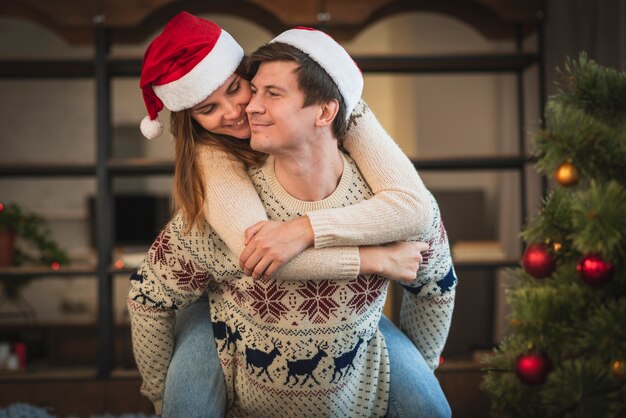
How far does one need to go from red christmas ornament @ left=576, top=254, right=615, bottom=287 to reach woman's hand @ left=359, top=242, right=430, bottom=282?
1.41 ft

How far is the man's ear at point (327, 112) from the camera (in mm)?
1672

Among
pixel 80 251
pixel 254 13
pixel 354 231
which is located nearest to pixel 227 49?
pixel 354 231

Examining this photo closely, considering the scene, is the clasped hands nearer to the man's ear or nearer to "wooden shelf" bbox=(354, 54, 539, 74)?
the man's ear

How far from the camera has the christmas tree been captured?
1.32 m

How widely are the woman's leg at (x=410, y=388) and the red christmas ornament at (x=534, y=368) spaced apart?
0.39 metres

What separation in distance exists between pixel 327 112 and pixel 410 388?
2.13 ft

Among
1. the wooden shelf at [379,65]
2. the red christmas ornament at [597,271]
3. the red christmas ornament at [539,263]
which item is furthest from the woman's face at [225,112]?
the wooden shelf at [379,65]

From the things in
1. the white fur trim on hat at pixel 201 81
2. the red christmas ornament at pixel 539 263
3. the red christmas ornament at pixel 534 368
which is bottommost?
the red christmas ornament at pixel 534 368

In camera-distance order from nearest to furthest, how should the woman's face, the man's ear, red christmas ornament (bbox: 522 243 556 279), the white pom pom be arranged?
red christmas ornament (bbox: 522 243 556 279) < the man's ear < the woman's face < the white pom pom

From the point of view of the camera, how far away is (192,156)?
5.76ft

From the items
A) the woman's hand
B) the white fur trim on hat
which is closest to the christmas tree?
the woman's hand

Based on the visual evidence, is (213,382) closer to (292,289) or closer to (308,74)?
(292,289)

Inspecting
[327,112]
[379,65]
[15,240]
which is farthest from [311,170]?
[15,240]

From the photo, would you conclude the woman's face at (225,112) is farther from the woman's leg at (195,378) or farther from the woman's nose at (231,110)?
the woman's leg at (195,378)
